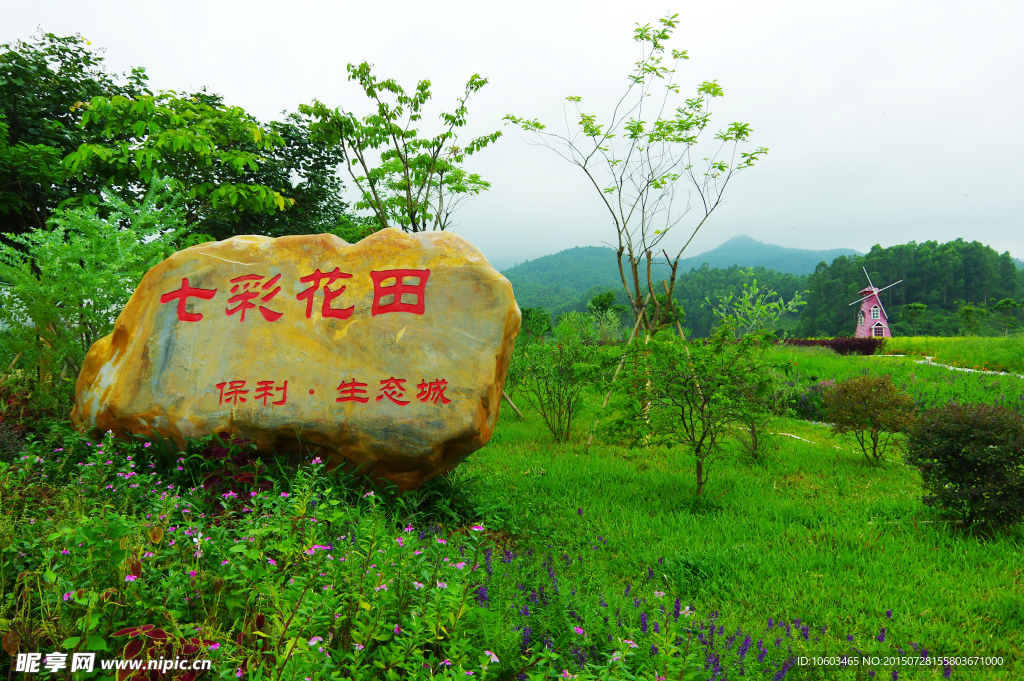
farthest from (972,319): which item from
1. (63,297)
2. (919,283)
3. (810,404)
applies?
(63,297)

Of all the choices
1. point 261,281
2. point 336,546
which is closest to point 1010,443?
point 336,546

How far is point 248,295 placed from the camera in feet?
13.6

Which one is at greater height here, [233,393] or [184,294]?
[184,294]

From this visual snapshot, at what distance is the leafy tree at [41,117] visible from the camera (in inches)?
332

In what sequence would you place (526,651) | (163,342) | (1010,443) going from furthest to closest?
(163,342)
(1010,443)
(526,651)

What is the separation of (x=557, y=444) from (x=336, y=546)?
153 inches

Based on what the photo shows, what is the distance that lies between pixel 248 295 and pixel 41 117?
8867mm

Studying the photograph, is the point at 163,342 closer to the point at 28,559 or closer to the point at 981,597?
the point at 28,559

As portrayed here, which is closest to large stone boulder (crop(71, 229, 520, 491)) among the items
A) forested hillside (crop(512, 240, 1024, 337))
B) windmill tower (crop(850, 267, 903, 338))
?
forested hillside (crop(512, 240, 1024, 337))

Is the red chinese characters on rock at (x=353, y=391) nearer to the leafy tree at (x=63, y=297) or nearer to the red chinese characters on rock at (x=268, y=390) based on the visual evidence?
the red chinese characters on rock at (x=268, y=390)

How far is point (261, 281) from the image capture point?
4.18m

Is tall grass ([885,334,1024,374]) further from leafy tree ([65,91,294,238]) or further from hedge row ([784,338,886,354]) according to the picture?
leafy tree ([65,91,294,238])

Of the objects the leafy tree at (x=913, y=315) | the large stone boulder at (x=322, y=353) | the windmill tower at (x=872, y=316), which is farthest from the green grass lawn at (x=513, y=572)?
the windmill tower at (x=872, y=316)

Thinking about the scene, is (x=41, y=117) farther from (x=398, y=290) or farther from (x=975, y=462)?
(x=975, y=462)
